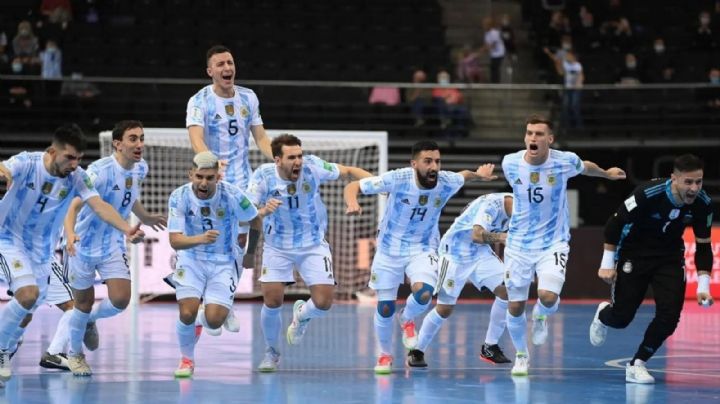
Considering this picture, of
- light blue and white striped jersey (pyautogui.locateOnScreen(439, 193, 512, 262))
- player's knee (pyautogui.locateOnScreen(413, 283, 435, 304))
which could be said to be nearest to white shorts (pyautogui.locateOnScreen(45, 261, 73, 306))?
player's knee (pyautogui.locateOnScreen(413, 283, 435, 304))

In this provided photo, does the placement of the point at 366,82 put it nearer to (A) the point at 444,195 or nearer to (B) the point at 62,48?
(B) the point at 62,48

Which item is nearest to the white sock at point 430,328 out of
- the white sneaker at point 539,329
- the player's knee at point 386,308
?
the player's knee at point 386,308

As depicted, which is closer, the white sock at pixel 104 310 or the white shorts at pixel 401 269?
the white sock at pixel 104 310

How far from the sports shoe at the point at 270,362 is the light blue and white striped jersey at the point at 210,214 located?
112cm

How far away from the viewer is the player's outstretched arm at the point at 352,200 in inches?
463

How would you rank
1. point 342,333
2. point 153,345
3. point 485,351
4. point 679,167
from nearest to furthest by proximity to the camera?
point 679,167 → point 485,351 → point 153,345 → point 342,333

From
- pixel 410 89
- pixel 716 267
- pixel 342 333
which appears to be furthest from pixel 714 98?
pixel 342 333

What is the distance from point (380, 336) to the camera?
1212 cm

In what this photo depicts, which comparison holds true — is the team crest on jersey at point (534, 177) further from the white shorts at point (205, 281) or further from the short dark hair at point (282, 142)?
the white shorts at point (205, 281)

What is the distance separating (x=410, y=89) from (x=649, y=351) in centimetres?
1361

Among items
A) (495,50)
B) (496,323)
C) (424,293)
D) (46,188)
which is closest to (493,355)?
(496,323)

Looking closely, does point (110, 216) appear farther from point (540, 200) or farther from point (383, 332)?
point (540, 200)

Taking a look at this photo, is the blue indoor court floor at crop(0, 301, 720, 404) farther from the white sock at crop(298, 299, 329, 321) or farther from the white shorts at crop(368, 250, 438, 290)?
the white shorts at crop(368, 250, 438, 290)

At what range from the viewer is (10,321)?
10633 millimetres
